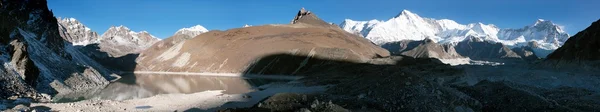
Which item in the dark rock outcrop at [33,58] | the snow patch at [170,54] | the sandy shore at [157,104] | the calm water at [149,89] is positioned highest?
the snow patch at [170,54]

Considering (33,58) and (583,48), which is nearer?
(33,58)

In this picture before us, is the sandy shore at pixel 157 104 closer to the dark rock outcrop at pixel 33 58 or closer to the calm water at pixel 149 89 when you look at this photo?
the dark rock outcrop at pixel 33 58

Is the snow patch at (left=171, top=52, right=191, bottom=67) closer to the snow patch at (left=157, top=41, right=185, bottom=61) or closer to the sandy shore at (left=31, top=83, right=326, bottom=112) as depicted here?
the snow patch at (left=157, top=41, right=185, bottom=61)

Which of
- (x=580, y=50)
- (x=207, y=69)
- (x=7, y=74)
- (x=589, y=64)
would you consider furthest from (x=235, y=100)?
(x=207, y=69)

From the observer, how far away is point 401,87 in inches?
1329

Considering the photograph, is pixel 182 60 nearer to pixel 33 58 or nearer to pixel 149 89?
pixel 149 89

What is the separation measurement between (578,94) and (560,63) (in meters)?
65.6

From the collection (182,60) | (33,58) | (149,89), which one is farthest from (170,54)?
(149,89)

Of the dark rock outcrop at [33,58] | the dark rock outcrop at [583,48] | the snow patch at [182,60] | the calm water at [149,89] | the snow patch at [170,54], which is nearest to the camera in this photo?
the dark rock outcrop at [33,58]

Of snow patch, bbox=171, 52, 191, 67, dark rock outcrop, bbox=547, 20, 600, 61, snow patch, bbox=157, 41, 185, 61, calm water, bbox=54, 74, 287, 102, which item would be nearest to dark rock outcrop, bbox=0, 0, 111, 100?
calm water, bbox=54, 74, 287, 102

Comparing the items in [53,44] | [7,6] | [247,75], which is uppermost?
[7,6]

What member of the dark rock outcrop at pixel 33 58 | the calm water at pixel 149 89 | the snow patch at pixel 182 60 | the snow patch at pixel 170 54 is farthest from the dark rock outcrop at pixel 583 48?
the snow patch at pixel 170 54

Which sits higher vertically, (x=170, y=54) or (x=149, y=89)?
(x=170, y=54)

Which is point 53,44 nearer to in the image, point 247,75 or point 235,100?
point 247,75
